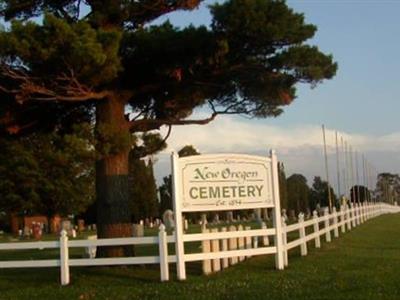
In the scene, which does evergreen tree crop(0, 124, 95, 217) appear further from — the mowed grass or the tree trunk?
the mowed grass

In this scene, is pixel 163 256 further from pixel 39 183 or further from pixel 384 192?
pixel 384 192

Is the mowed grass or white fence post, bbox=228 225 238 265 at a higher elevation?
white fence post, bbox=228 225 238 265

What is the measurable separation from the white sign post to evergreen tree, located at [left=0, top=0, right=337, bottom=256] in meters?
3.10

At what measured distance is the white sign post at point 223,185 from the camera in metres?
16.5

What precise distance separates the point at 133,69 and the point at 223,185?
5411 millimetres

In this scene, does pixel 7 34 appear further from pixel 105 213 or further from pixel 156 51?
pixel 105 213

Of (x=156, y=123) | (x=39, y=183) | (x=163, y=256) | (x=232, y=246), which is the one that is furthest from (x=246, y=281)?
(x=39, y=183)

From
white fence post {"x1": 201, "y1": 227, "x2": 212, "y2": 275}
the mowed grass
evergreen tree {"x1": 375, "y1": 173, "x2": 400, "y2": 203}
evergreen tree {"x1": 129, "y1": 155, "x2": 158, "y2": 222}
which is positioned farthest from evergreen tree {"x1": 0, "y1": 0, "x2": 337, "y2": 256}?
evergreen tree {"x1": 375, "y1": 173, "x2": 400, "y2": 203}

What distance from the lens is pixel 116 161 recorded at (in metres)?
20.2

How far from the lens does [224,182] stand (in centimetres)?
1706

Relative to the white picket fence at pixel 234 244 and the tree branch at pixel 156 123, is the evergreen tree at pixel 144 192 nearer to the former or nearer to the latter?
the white picket fence at pixel 234 244

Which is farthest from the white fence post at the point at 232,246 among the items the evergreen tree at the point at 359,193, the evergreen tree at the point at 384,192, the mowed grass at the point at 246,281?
the evergreen tree at the point at 384,192

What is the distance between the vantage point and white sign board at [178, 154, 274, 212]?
54.7ft

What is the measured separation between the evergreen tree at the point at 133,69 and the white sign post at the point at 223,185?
10.2ft
